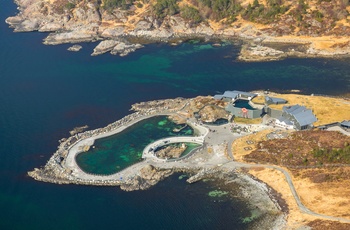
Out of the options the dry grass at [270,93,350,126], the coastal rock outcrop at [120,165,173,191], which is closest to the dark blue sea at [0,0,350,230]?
the coastal rock outcrop at [120,165,173,191]

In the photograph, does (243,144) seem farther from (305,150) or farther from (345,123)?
(345,123)

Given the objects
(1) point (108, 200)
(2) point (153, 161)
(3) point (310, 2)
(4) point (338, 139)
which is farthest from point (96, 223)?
(3) point (310, 2)

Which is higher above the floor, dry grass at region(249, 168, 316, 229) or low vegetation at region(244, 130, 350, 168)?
low vegetation at region(244, 130, 350, 168)

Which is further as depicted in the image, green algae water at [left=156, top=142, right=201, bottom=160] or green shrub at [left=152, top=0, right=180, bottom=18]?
green shrub at [left=152, top=0, right=180, bottom=18]

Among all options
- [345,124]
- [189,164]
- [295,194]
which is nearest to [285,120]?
[345,124]

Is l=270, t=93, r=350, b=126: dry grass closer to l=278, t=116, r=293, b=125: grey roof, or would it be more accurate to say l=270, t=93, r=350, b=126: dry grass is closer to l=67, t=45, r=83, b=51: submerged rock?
l=278, t=116, r=293, b=125: grey roof
